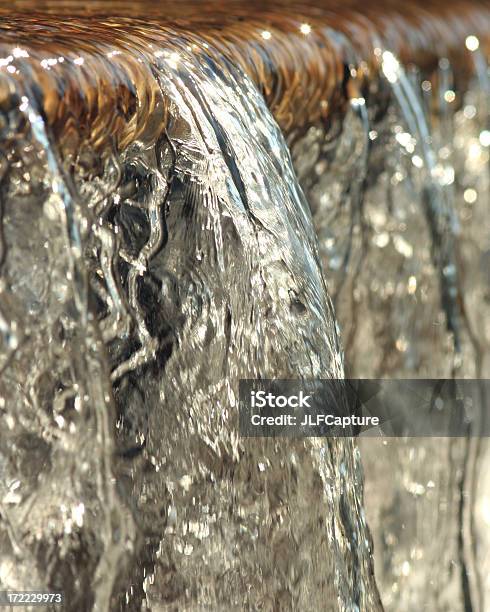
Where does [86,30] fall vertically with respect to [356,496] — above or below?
above

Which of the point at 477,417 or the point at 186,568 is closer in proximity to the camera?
the point at 186,568

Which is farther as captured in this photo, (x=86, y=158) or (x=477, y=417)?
(x=477, y=417)

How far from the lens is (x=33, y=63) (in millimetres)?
734

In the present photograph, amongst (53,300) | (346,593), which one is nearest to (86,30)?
(53,300)

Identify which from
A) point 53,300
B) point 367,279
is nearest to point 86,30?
point 53,300

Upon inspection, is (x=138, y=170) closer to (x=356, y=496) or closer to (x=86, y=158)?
(x=86, y=158)

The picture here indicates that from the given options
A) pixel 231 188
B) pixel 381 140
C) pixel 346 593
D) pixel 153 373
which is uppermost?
pixel 381 140

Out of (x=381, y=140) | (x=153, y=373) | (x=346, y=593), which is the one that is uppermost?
(x=381, y=140)

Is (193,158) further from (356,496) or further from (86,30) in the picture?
(356,496)

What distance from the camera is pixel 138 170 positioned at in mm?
767

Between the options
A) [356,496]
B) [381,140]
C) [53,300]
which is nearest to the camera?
[53,300]

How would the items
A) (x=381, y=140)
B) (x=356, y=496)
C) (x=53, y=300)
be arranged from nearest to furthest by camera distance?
(x=53, y=300)
(x=356, y=496)
(x=381, y=140)

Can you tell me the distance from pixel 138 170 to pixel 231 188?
7cm

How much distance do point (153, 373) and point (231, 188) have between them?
15 cm
